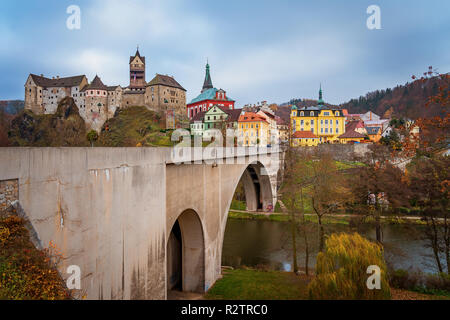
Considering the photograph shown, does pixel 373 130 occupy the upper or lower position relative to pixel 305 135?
upper

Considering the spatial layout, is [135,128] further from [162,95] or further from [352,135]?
[352,135]

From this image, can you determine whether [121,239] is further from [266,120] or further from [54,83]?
[54,83]

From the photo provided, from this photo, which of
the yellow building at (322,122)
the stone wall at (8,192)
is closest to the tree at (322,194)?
the stone wall at (8,192)

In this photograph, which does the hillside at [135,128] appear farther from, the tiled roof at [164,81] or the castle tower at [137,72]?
the castle tower at [137,72]

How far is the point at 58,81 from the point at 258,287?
216 ft

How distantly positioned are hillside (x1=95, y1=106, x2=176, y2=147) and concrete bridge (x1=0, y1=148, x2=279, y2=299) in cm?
4095

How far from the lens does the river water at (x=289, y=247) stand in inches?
662

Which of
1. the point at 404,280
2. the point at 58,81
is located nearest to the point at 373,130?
the point at 404,280

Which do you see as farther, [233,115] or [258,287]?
[233,115]

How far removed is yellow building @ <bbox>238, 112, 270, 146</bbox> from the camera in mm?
49938

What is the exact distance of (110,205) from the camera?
639cm

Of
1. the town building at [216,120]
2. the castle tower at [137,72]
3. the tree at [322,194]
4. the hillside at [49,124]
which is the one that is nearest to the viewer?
the tree at [322,194]

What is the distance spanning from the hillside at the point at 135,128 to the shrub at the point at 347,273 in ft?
144

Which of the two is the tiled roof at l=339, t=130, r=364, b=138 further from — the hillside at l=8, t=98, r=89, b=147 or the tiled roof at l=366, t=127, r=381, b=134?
the hillside at l=8, t=98, r=89, b=147
